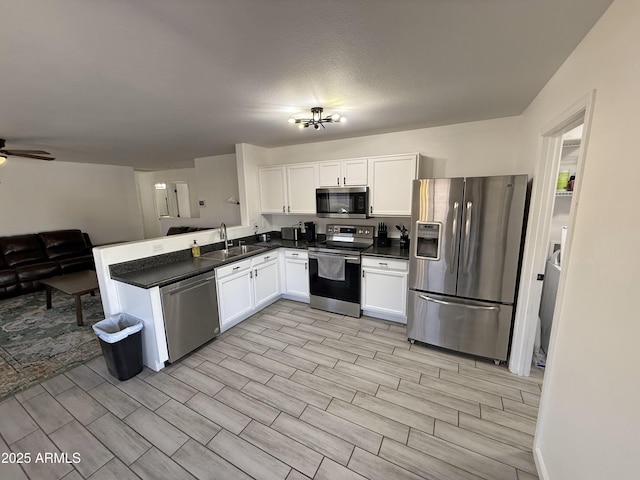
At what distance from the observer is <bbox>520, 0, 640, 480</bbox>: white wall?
92 centimetres

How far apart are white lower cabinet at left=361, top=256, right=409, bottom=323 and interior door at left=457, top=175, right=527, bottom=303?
0.71 metres

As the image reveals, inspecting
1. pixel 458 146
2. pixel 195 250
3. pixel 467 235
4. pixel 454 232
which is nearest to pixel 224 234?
pixel 195 250

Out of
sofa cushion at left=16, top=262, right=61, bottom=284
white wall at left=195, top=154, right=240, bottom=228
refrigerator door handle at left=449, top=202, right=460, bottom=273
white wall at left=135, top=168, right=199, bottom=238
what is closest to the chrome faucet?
white wall at left=195, top=154, right=240, bottom=228

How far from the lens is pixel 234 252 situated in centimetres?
352

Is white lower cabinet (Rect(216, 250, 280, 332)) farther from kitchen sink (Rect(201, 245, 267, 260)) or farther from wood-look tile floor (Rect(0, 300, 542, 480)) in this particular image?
wood-look tile floor (Rect(0, 300, 542, 480))

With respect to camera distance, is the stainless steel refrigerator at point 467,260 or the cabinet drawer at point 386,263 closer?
the stainless steel refrigerator at point 467,260

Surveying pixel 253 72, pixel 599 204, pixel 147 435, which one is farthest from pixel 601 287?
pixel 147 435

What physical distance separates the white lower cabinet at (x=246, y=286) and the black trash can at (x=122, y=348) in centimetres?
81

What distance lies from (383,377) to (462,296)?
1101 mm

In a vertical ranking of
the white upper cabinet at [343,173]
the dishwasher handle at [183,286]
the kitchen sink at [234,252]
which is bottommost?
the dishwasher handle at [183,286]

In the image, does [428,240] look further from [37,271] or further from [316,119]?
[37,271]

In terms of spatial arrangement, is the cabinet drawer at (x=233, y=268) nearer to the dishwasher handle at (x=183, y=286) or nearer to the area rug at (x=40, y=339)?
the dishwasher handle at (x=183, y=286)

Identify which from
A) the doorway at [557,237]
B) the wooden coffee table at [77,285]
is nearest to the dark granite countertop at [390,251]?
the doorway at [557,237]

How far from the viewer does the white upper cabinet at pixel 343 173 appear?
11.1 ft
